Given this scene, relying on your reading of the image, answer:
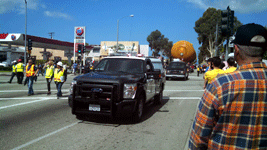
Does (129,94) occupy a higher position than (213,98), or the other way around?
A: (213,98)

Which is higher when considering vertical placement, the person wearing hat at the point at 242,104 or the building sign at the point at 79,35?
the building sign at the point at 79,35

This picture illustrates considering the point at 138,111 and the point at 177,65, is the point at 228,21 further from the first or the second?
the point at 177,65

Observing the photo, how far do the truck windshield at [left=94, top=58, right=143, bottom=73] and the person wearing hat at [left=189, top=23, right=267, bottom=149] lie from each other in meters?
6.28

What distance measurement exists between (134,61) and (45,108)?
3.82m

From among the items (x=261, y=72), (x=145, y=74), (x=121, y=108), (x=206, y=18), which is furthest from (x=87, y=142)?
(x=206, y=18)

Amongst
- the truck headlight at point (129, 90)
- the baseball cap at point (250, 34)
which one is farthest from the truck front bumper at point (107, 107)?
the baseball cap at point (250, 34)

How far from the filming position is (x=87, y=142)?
539 centimetres

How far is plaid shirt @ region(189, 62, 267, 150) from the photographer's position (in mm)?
1899

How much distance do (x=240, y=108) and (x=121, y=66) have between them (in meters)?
6.65

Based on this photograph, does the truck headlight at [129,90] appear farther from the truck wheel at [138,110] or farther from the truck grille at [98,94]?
the truck wheel at [138,110]

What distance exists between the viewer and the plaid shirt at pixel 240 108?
1.90 metres

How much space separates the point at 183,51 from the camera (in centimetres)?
3741

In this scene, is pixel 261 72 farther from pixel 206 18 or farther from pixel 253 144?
pixel 206 18

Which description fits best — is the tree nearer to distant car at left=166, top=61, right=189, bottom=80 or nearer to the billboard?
the billboard
